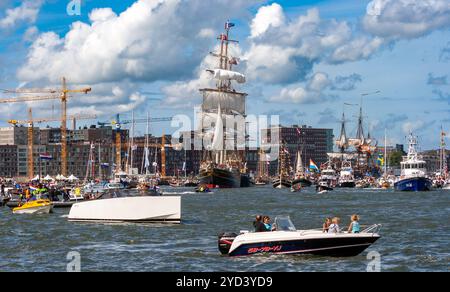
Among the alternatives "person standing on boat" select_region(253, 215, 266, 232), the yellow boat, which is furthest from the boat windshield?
the yellow boat

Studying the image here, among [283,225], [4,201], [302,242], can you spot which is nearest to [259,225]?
[283,225]

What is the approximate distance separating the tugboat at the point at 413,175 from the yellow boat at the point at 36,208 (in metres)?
82.6

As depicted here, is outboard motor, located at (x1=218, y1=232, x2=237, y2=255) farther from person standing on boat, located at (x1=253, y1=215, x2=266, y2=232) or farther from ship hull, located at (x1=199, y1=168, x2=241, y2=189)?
ship hull, located at (x1=199, y1=168, x2=241, y2=189)

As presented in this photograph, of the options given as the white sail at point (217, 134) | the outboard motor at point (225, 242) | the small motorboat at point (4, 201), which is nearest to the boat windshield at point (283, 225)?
the outboard motor at point (225, 242)

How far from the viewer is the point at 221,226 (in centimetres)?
5600

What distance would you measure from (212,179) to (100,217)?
13800cm

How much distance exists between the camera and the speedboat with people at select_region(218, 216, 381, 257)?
34.0 meters

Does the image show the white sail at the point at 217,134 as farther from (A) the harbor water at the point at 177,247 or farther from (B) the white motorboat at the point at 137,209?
(B) the white motorboat at the point at 137,209

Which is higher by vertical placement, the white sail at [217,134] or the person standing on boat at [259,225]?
the white sail at [217,134]

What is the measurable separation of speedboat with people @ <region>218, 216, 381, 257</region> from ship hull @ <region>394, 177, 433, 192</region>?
107 meters

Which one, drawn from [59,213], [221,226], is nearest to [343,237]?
[221,226]

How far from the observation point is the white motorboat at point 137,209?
52.6m
